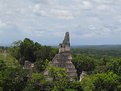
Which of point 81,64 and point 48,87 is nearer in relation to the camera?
point 48,87

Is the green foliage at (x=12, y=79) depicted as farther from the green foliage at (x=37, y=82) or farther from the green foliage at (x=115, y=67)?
the green foliage at (x=115, y=67)

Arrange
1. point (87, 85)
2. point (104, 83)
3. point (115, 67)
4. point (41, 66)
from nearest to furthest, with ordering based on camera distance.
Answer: point (87, 85), point (104, 83), point (41, 66), point (115, 67)

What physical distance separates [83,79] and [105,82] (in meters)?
4.61

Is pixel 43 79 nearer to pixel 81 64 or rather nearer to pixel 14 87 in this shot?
pixel 14 87

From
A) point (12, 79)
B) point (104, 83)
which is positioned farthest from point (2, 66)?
point (104, 83)

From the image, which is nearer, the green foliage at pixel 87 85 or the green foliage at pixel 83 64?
the green foliage at pixel 87 85

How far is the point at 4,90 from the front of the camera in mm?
73875

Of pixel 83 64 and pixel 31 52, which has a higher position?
pixel 31 52

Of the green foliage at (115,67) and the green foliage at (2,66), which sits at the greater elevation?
the green foliage at (2,66)

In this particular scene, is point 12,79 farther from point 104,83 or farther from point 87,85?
point 104,83

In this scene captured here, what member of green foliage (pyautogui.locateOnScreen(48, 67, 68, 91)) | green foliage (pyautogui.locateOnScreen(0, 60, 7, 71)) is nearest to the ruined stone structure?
green foliage (pyautogui.locateOnScreen(48, 67, 68, 91))

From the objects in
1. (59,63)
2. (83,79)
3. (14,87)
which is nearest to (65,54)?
(59,63)

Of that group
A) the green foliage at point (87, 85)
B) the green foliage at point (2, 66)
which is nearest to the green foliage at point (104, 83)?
the green foliage at point (87, 85)

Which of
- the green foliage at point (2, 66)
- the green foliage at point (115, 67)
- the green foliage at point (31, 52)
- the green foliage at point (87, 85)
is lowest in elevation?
the green foliage at point (87, 85)
